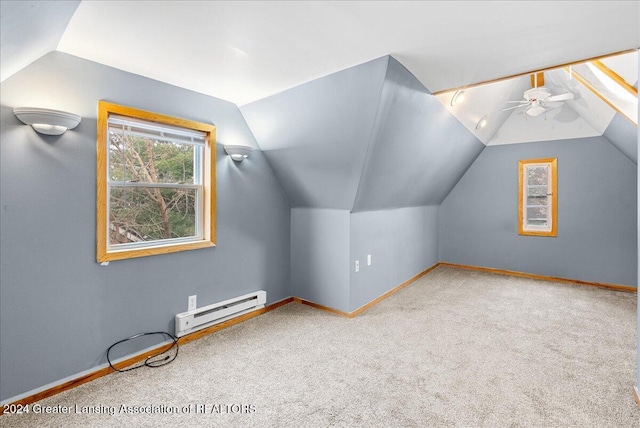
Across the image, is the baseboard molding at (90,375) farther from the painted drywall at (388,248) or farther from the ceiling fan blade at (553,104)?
the ceiling fan blade at (553,104)

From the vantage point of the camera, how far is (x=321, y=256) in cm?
350

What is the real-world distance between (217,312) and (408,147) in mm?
2465

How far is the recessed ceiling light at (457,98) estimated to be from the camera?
3104 mm

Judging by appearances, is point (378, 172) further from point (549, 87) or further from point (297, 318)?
point (549, 87)

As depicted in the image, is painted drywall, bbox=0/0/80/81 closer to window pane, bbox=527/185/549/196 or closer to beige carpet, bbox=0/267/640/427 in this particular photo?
beige carpet, bbox=0/267/640/427

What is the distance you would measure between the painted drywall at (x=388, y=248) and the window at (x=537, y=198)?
1362 millimetres

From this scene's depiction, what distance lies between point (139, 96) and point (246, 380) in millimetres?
2221

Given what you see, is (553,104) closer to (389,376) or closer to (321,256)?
(321,256)

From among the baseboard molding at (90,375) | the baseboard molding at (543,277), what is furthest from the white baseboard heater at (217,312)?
the baseboard molding at (543,277)

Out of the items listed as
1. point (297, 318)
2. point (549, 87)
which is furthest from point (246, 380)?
point (549, 87)

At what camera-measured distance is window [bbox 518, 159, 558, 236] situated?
469 cm

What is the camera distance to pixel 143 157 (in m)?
2.53

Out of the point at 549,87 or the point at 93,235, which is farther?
the point at 549,87

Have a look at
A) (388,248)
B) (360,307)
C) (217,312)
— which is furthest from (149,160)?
(388,248)
